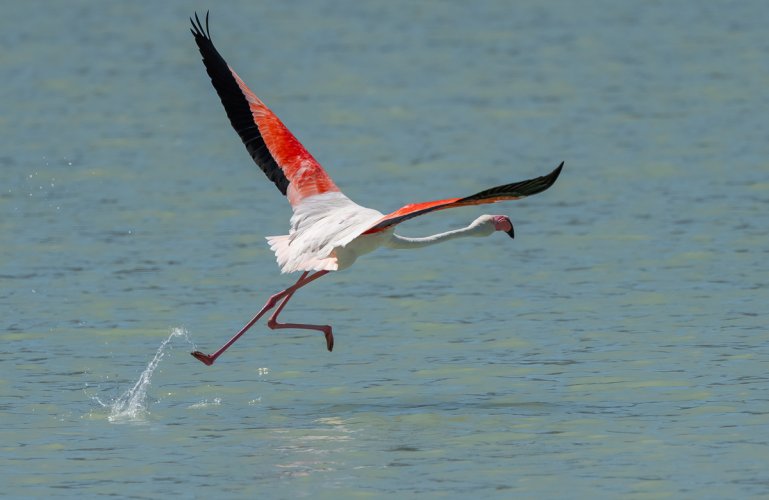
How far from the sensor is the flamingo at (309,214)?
1428 centimetres

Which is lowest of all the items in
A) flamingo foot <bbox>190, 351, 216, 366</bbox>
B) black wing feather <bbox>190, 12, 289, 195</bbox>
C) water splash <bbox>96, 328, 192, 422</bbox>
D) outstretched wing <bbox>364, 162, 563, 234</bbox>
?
water splash <bbox>96, 328, 192, 422</bbox>

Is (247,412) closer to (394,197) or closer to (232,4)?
(394,197)

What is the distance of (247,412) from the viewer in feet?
46.6

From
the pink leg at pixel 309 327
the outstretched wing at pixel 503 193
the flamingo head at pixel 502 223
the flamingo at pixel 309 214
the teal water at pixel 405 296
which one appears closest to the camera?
the outstretched wing at pixel 503 193

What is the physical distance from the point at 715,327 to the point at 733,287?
180 cm

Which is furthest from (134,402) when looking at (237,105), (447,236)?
(237,105)

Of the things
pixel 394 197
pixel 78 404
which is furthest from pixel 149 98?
pixel 78 404

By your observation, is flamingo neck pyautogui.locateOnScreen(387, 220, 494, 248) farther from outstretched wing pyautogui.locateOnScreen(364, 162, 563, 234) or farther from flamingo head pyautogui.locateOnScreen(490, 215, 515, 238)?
outstretched wing pyautogui.locateOnScreen(364, 162, 563, 234)

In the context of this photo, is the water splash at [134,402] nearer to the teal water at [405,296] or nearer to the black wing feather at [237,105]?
the teal water at [405,296]


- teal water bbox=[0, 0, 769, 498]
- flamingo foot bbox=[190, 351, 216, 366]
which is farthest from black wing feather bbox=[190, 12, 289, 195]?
flamingo foot bbox=[190, 351, 216, 366]

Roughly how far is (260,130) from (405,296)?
10.5ft

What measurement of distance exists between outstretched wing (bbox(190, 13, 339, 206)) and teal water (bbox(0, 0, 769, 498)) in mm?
1592

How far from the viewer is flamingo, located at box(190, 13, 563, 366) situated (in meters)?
14.3

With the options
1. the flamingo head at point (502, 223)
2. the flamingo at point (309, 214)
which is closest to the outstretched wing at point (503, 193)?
the flamingo at point (309, 214)
